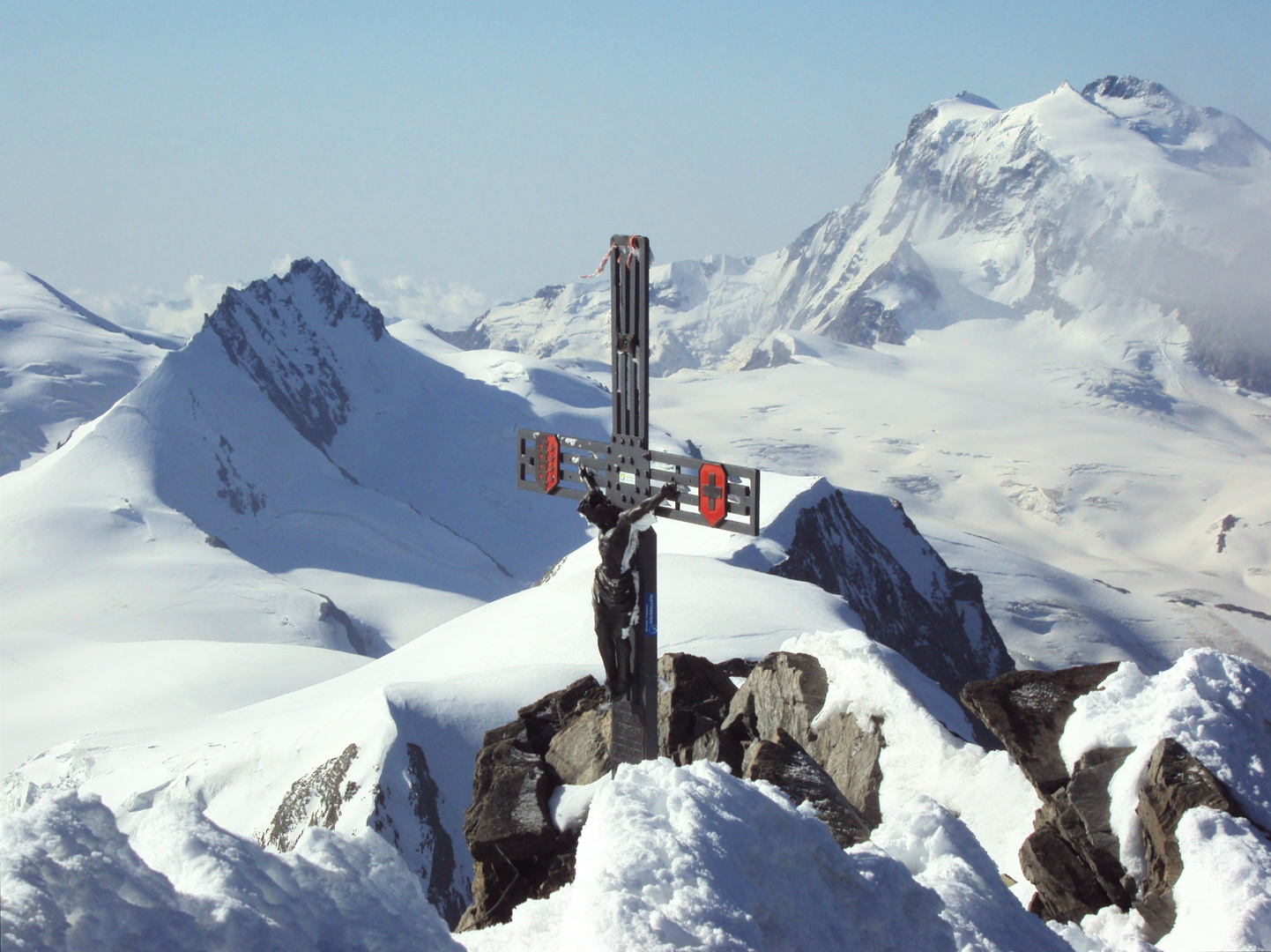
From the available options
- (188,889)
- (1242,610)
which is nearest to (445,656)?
(188,889)

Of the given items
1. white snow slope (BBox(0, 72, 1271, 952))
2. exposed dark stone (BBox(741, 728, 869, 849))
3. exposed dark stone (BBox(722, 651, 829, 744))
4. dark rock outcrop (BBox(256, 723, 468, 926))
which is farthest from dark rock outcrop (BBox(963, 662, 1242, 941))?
dark rock outcrop (BBox(256, 723, 468, 926))

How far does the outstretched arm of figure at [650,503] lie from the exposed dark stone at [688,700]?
3.46 meters

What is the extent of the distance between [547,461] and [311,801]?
983 centimetres

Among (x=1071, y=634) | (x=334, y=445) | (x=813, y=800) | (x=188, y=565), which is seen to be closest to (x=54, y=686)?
(x=188, y=565)

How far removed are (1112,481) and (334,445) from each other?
95.5 metres

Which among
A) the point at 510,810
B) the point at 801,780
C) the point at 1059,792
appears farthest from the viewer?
the point at 510,810

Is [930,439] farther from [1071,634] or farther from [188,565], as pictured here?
[188,565]

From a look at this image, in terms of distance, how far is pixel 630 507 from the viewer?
10.0 metres

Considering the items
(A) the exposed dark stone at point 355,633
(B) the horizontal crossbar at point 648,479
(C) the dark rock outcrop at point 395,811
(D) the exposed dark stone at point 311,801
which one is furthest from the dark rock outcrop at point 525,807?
(A) the exposed dark stone at point 355,633

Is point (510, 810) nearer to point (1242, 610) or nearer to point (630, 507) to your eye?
point (630, 507)

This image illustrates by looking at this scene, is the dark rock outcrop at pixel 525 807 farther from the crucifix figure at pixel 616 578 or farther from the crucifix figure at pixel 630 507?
the crucifix figure at pixel 616 578

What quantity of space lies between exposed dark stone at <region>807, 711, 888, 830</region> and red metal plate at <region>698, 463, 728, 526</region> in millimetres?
3536

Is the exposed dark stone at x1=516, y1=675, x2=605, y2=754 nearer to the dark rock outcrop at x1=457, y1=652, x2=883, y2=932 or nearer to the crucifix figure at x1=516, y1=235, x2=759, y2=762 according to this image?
the dark rock outcrop at x1=457, y1=652, x2=883, y2=932

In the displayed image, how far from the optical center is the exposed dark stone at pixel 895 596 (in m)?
39.8
